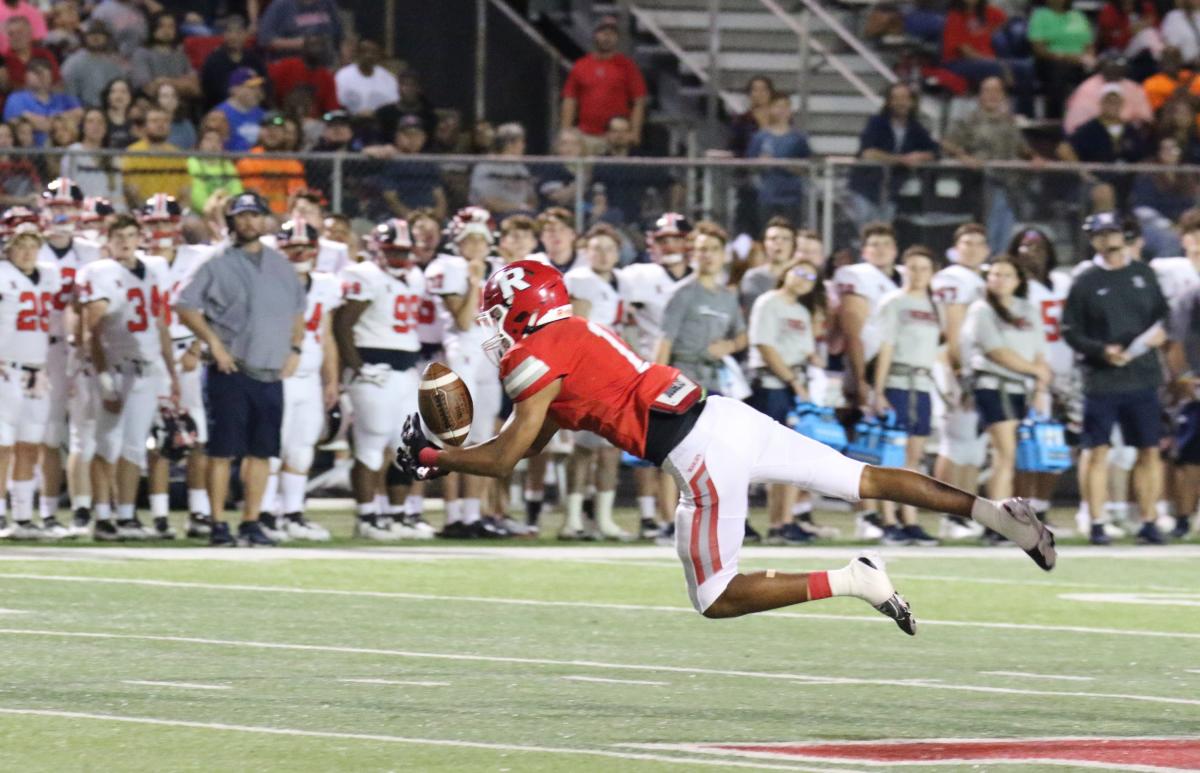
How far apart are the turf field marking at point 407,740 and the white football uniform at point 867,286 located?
9.08 metres

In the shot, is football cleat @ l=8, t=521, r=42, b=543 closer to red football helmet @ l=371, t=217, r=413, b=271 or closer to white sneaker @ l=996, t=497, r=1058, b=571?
red football helmet @ l=371, t=217, r=413, b=271

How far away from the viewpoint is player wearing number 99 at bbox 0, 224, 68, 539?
1482 centimetres

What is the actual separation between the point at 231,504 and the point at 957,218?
5.95 metres

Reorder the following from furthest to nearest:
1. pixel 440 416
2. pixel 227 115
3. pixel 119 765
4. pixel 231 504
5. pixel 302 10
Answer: pixel 302 10
pixel 227 115
pixel 231 504
pixel 440 416
pixel 119 765

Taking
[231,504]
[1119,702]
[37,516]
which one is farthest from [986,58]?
[1119,702]

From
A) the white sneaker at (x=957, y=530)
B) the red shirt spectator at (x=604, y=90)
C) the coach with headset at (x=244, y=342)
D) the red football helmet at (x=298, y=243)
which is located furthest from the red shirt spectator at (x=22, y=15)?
→ the white sneaker at (x=957, y=530)

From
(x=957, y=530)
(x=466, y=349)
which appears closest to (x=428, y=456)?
(x=466, y=349)

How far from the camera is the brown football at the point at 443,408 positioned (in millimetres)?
8539

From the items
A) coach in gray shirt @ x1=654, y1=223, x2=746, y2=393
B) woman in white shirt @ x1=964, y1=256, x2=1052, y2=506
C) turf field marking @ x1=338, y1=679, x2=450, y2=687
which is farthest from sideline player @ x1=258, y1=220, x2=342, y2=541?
turf field marking @ x1=338, y1=679, x2=450, y2=687

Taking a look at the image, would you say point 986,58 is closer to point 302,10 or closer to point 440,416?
point 302,10

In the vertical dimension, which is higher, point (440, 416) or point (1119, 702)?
point (440, 416)

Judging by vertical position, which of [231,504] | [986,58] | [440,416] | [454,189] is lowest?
[231,504]

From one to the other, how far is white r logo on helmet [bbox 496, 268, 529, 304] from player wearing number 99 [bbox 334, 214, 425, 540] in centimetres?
707

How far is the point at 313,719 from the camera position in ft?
26.0
